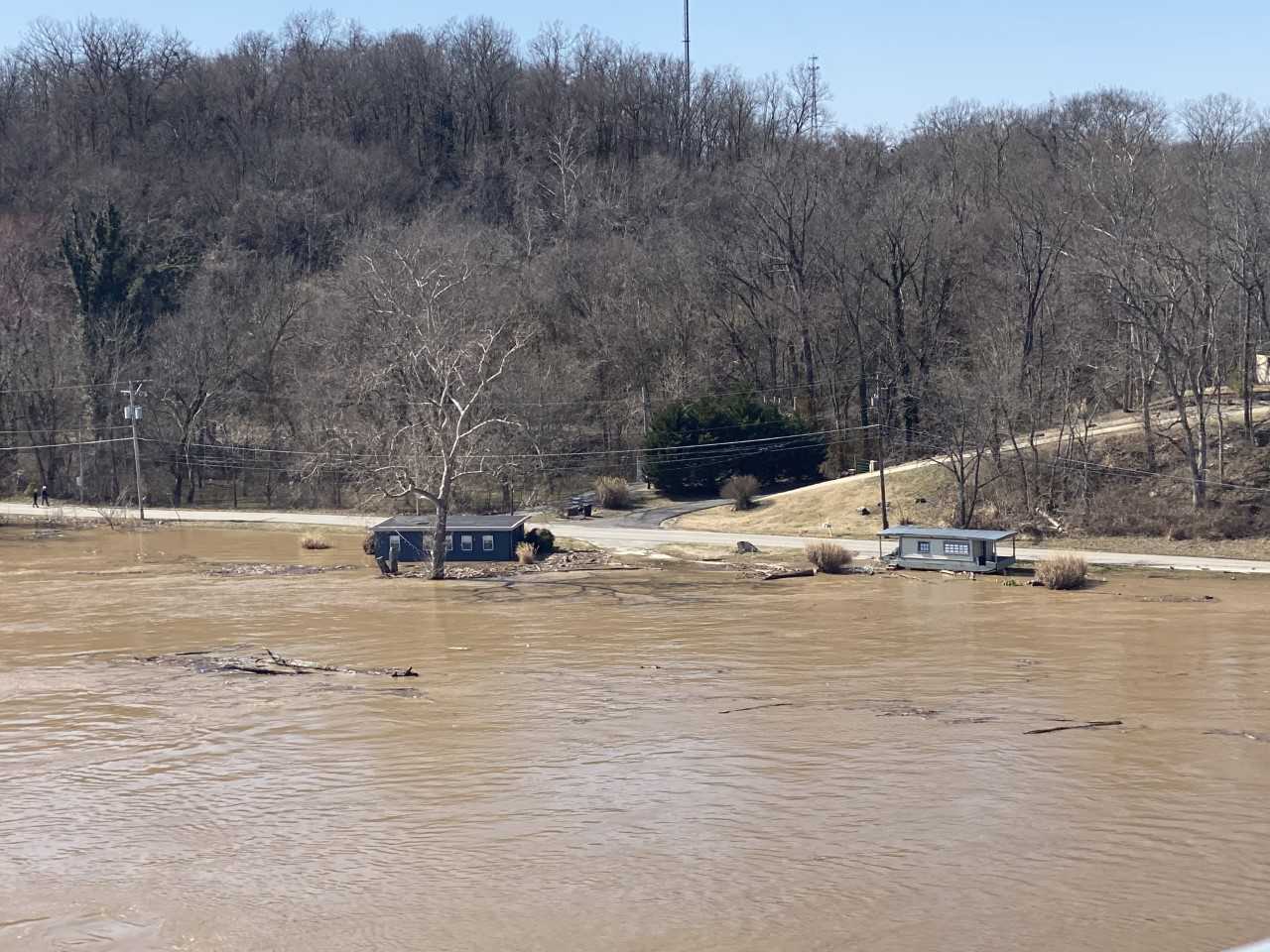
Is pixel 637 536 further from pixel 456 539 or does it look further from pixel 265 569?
pixel 265 569

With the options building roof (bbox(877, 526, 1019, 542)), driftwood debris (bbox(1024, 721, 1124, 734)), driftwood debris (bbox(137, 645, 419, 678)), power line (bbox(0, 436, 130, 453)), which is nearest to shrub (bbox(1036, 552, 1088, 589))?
building roof (bbox(877, 526, 1019, 542))

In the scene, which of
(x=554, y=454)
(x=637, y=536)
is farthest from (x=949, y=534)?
(x=554, y=454)

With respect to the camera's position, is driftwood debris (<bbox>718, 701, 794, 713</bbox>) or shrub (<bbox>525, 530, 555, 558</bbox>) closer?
driftwood debris (<bbox>718, 701, 794, 713</bbox>)

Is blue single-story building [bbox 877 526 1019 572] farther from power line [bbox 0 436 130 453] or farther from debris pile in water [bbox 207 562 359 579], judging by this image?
power line [bbox 0 436 130 453]

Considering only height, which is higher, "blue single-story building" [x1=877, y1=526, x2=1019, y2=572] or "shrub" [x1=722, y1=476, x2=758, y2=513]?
"shrub" [x1=722, y1=476, x2=758, y2=513]

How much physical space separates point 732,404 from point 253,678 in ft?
137

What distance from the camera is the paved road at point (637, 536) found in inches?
1802

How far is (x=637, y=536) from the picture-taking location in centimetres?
5653

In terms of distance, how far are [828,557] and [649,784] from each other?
1008 inches

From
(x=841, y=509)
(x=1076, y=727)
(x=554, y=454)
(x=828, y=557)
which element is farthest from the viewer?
(x=554, y=454)

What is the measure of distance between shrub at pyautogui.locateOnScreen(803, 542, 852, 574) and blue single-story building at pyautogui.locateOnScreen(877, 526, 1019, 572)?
5.95ft

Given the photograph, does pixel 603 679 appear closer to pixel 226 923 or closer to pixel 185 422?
pixel 226 923

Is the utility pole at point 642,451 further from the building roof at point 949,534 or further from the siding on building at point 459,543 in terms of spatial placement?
the building roof at point 949,534

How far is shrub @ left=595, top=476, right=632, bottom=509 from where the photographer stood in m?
65.7
